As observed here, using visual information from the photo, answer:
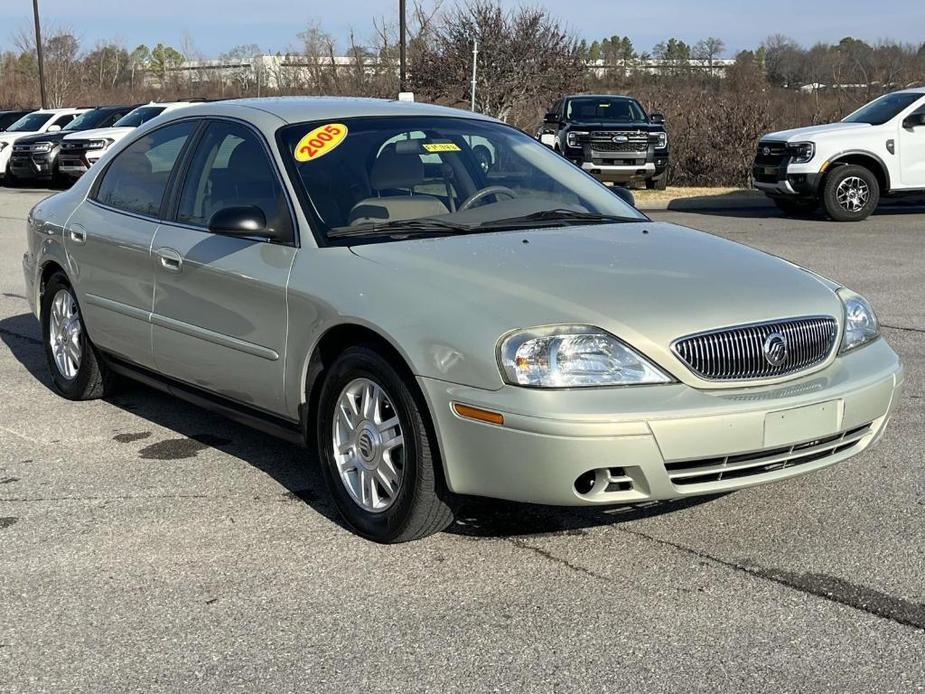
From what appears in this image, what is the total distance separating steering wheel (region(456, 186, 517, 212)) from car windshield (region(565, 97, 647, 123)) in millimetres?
16804

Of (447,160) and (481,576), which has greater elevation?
(447,160)

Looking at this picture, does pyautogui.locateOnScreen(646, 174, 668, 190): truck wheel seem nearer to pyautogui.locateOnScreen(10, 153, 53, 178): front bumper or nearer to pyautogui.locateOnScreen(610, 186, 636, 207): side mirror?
pyautogui.locateOnScreen(10, 153, 53, 178): front bumper

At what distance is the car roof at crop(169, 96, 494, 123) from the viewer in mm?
5371

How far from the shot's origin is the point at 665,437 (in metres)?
3.87

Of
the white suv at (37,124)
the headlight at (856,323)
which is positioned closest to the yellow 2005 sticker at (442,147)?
the headlight at (856,323)

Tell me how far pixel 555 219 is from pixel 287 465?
1.59m

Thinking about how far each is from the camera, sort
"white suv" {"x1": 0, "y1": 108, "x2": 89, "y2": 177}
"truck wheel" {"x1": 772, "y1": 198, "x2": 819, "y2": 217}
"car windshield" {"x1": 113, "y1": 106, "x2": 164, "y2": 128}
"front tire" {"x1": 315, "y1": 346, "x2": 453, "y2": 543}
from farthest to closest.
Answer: "white suv" {"x1": 0, "y1": 108, "x2": 89, "y2": 177} → "car windshield" {"x1": 113, "y1": 106, "x2": 164, "y2": 128} → "truck wheel" {"x1": 772, "y1": 198, "x2": 819, "y2": 217} → "front tire" {"x1": 315, "y1": 346, "x2": 453, "y2": 543}

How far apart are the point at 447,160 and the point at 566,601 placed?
2.21 metres

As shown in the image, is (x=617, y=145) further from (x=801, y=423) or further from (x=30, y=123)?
(x=801, y=423)

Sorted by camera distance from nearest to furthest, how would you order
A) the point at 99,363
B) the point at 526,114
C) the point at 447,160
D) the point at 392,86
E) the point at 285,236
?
the point at 285,236
the point at 447,160
the point at 99,363
the point at 526,114
the point at 392,86

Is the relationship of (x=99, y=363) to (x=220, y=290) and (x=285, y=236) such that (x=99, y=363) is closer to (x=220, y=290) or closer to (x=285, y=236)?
(x=220, y=290)

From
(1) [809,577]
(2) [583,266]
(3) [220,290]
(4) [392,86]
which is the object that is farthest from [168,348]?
(4) [392,86]

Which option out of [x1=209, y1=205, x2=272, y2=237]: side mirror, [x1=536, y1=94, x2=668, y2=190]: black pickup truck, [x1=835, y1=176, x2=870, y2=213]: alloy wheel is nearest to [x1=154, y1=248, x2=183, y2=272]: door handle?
[x1=209, y1=205, x2=272, y2=237]: side mirror

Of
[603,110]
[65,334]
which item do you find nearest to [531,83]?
[603,110]
